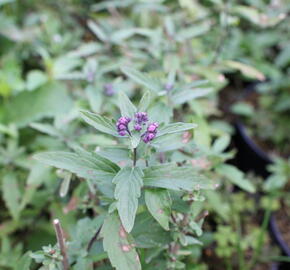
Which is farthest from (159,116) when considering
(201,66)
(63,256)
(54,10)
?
(54,10)

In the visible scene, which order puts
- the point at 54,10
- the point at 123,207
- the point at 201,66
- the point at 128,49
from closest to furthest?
the point at 123,207
the point at 201,66
the point at 128,49
the point at 54,10

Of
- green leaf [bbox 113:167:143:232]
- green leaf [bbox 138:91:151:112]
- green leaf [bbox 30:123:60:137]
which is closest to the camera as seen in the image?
green leaf [bbox 113:167:143:232]

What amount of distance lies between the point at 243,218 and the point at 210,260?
0.33 meters

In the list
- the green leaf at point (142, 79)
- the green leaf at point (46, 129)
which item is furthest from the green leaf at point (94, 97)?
the green leaf at point (142, 79)

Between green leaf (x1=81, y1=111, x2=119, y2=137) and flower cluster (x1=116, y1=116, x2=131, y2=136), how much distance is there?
3cm

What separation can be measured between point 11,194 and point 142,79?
691mm

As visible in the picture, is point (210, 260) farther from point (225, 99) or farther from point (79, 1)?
point (79, 1)

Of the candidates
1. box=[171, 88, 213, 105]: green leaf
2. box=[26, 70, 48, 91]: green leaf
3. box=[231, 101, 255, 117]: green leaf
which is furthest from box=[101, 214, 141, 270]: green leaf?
box=[231, 101, 255, 117]: green leaf

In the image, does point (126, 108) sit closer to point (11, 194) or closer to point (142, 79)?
point (142, 79)

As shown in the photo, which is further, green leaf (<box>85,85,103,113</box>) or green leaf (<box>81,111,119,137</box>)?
green leaf (<box>85,85,103,113</box>)

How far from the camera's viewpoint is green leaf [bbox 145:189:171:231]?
38.5 inches

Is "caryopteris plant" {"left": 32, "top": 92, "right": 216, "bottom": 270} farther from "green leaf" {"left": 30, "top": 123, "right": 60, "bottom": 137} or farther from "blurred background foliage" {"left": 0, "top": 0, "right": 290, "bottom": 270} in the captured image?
"green leaf" {"left": 30, "top": 123, "right": 60, "bottom": 137}

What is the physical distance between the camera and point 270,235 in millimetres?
2129

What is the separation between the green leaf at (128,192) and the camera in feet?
3.02
